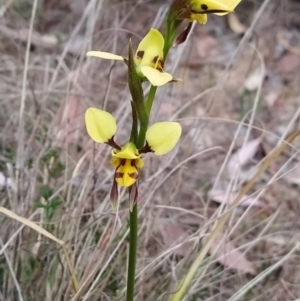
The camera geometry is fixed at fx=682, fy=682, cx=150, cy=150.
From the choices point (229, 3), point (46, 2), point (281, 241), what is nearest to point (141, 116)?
point (229, 3)

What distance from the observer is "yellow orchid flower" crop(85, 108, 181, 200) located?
830 millimetres

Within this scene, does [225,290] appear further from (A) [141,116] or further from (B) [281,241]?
(A) [141,116]

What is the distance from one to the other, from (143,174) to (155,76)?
34.8 inches

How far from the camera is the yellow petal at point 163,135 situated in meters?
0.83

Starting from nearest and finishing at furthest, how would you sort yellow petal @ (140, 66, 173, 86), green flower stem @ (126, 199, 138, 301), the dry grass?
yellow petal @ (140, 66, 173, 86) < green flower stem @ (126, 199, 138, 301) < the dry grass

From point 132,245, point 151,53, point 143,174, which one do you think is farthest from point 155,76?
point 143,174

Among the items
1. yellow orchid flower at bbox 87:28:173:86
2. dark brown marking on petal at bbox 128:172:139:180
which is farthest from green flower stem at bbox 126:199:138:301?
yellow orchid flower at bbox 87:28:173:86

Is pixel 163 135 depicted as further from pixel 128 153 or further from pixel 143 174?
pixel 143 174

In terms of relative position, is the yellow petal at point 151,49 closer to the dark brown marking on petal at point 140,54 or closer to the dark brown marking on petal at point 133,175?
the dark brown marking on petal at point 140,54

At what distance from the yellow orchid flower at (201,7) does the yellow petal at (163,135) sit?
0.13 meters

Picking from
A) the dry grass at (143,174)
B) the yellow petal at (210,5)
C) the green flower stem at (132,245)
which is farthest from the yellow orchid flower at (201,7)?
the dry grass at (143,174)

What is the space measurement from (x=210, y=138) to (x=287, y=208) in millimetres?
370

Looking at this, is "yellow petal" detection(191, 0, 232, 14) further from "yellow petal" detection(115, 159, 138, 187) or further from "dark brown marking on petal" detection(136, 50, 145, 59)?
"yellow petal" detection(115, 159, 138, 187)

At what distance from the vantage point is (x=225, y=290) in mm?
1415
